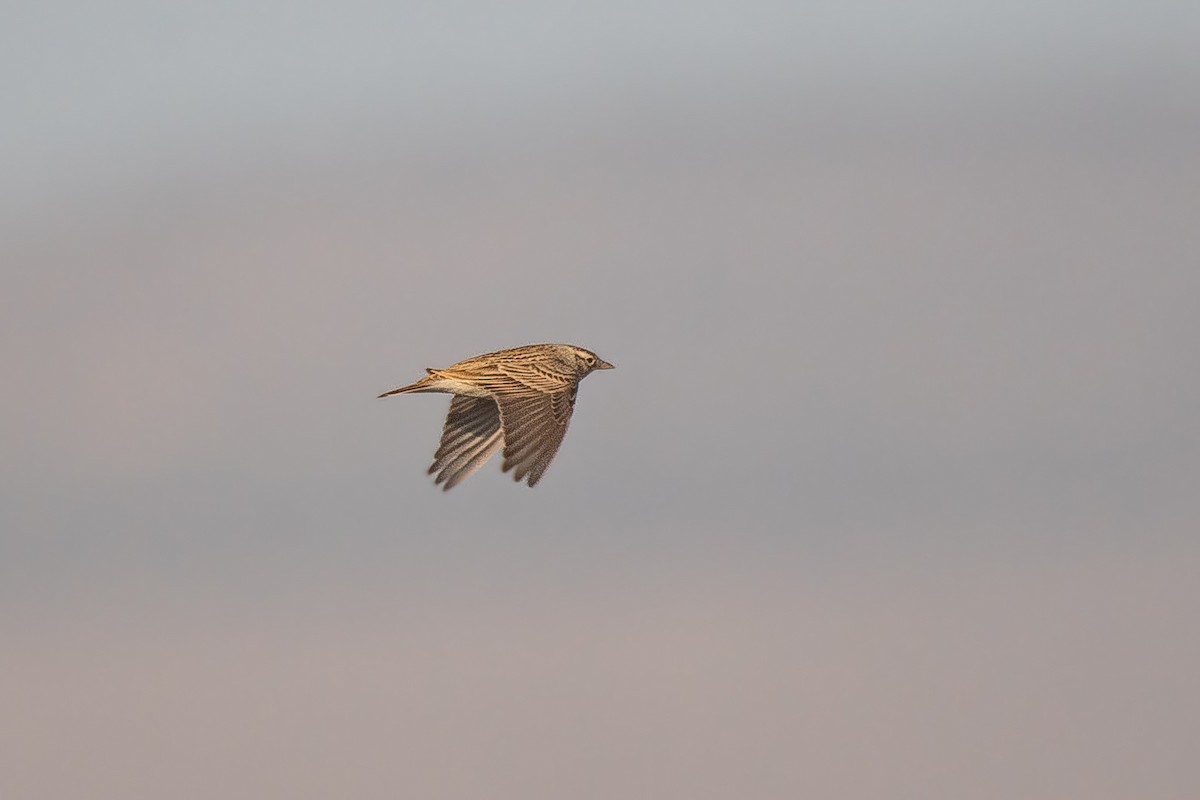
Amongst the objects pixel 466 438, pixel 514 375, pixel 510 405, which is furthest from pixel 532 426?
pixel 466 438

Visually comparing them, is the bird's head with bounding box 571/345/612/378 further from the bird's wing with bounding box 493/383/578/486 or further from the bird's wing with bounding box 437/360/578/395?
the bird's wing with bounding box 493/383/578/486

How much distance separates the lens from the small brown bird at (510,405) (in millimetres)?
26016

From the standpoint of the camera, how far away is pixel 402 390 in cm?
2736

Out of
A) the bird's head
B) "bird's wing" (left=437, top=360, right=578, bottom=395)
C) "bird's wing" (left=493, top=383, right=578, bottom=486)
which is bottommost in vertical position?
"bird's wing" (left=493, top=383, right=578, bottom=486)

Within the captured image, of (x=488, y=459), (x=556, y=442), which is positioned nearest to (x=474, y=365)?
→ (x=488, y=459)

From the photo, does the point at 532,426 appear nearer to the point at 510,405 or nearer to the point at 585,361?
the point at 510,405

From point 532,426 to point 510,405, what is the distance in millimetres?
801

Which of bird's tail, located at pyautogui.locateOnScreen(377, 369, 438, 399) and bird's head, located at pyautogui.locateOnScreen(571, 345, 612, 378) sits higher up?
bird's head, located at pyautogui.locateOnScreen(571, 345, 612, 378)

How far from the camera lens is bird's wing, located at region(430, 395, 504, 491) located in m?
30.7

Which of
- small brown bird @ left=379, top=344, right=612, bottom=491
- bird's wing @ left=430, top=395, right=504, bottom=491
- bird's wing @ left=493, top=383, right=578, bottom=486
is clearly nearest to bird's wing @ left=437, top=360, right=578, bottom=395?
small brown bird @ left=379, top=344, right=612, bottom=491

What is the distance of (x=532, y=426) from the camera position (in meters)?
26.5

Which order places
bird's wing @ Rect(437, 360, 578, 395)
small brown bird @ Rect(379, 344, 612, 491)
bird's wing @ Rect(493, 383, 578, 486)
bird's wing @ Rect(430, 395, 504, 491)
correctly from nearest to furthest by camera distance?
1. bird's wing @ Rect(493, 383, 578, 486)
2. small brown bird @ Rect(379, 344, 612, 491)
3. bird's wing @ Rect(437, 360, 578, 395)
4. bird's wing @ Rect(430, 395, 504, 491)

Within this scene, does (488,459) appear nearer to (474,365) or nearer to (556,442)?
(474,365)

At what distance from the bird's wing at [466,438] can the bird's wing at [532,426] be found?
2.64 m
